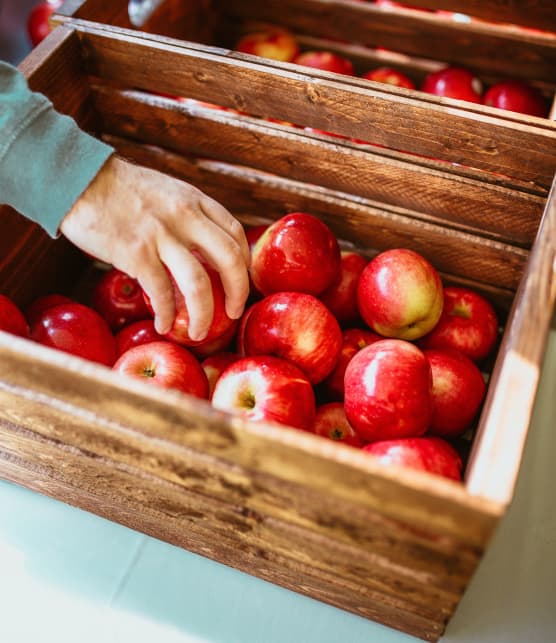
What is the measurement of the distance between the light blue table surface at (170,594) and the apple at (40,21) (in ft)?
3.40

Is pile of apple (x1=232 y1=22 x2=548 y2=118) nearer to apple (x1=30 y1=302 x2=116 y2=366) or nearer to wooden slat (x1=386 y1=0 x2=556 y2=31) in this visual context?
wooden slat (x1=386 y1=0 x2=556 y2=31)

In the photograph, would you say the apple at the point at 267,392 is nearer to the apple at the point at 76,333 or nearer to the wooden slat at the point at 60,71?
the apple at the point at 76,333

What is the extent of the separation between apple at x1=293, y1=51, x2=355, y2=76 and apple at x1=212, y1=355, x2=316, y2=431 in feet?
2.62

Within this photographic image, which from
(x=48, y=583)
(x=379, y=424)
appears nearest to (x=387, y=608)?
(x=379, y=424)

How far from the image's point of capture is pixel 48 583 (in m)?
0.86

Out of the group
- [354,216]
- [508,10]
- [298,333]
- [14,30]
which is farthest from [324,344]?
[14,30]

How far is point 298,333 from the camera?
2.81 feet

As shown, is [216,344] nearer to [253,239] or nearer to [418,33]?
[253,239]

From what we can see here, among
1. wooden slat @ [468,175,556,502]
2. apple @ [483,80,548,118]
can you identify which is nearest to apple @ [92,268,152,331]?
wooden slat @ [468,175,556,502]

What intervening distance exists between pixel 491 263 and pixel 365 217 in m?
0.21

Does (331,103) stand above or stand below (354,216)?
above

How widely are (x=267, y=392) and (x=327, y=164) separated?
404 mm

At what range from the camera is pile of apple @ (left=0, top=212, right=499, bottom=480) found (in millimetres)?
780

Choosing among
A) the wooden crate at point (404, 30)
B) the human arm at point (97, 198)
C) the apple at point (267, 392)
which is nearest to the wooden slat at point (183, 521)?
the apple at point (267, 392)
